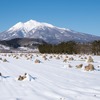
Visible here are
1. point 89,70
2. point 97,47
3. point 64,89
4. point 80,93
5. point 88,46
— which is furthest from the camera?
point 88,46

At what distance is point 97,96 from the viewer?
813cm

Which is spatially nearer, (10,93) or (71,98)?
(71,98)

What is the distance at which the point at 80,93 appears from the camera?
8.62 m

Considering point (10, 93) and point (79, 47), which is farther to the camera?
point (79, 47)

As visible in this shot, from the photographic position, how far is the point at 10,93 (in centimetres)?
895

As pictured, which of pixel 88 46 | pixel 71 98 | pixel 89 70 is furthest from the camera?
pixel 88 46

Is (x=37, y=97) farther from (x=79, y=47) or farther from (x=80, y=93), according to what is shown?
→ (x=79, y=47)

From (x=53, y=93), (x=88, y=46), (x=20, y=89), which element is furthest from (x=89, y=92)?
(x=88, y=46)

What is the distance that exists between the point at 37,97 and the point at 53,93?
62 cm

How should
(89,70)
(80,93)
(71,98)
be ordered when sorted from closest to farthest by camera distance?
(71,98)
(80,93)
(89,70)

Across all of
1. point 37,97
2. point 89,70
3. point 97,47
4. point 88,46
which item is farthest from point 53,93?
point 88,46

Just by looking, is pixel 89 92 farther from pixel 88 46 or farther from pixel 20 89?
pixel 88 46

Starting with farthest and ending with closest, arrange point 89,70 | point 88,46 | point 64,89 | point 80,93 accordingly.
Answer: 1. point 88,46
2. point 89,70
3. point 64,89
4. point 80,93

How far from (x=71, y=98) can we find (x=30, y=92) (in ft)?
5.25
